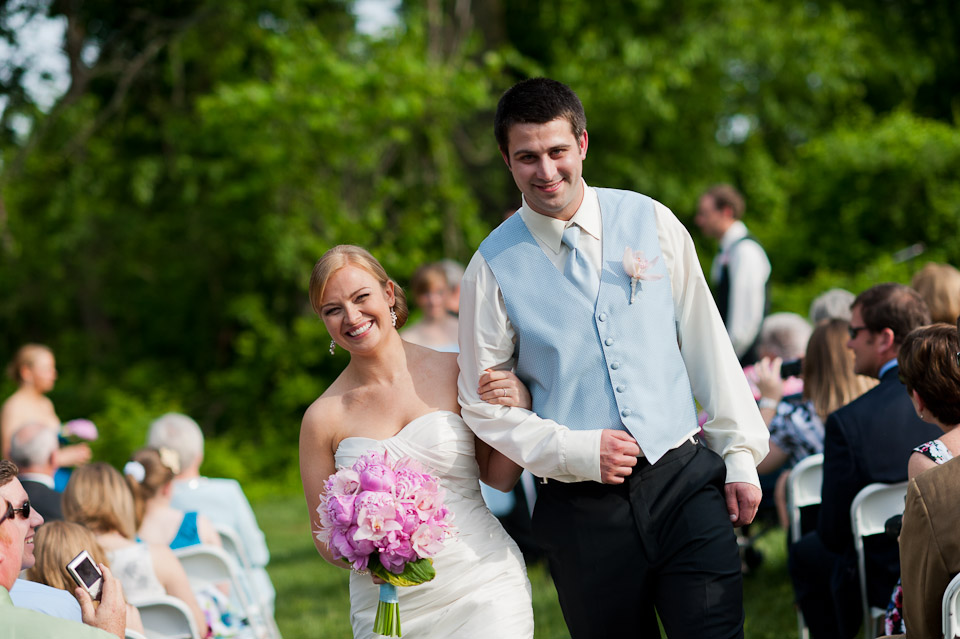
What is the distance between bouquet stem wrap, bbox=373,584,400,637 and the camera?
3.39 metres

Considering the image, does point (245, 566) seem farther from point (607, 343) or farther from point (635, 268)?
point (635, 268)

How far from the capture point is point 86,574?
334cm

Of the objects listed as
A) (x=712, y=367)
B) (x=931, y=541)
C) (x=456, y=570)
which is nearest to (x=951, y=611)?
(x=931, y=541)

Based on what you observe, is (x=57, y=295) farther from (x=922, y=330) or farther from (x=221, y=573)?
(x=922, y=330)

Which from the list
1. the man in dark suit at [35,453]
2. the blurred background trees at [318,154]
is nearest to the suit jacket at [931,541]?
the man in dark suit at [35,453]

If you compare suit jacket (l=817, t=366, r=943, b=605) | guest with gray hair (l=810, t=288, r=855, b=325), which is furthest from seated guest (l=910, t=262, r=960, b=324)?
suit jacket (l=817, t=366, r=943, b=605)

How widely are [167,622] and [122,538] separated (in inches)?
25.3

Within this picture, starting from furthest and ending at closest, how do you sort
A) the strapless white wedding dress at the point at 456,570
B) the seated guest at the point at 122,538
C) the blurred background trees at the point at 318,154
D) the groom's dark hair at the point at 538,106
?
the blurred background trees at the point at 318,154 < the seated guest at the point at 122,538 < the strapless white wedding dress at the point at 456,570 < the groom's dark hair at the point at 538,106

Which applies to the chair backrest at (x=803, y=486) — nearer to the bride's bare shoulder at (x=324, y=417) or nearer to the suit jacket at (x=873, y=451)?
the suit jacket at (x=873, y=451)

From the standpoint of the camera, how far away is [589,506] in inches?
126

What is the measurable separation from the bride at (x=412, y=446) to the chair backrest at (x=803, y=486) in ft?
7.00

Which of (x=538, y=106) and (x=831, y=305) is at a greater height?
(x=831, y=305)

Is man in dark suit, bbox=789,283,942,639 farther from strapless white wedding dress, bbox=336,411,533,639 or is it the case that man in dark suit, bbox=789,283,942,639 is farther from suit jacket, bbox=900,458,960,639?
strapless white wedding dress, bbox=336,411,533,639

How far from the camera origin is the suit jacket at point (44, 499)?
236 inches
